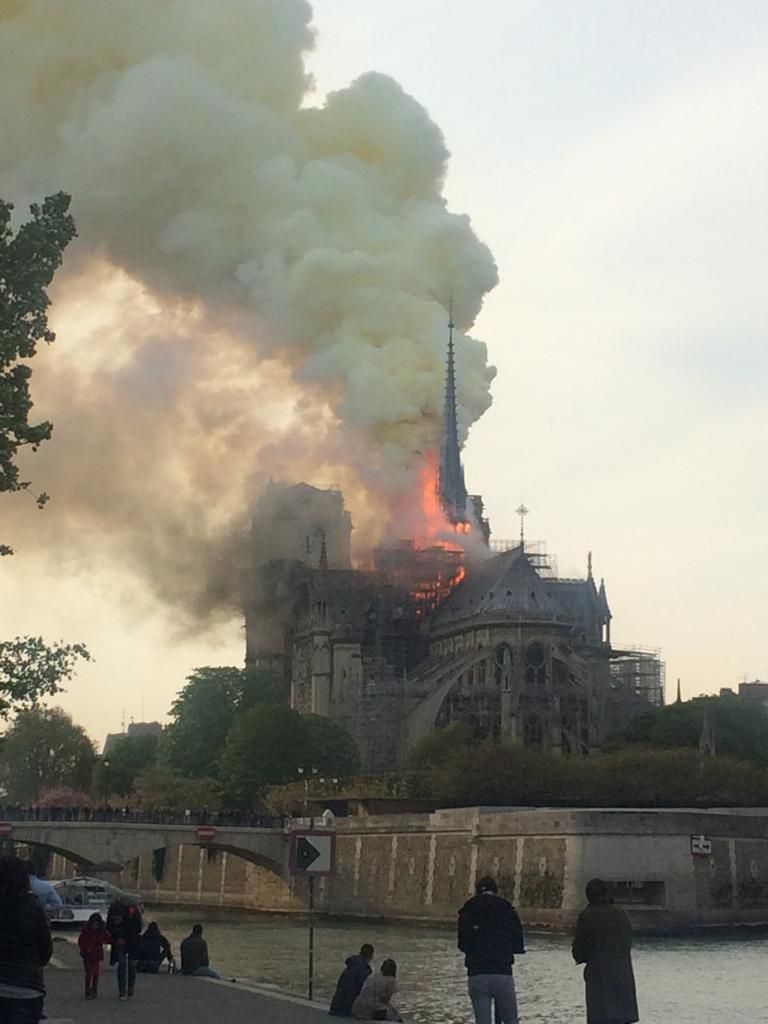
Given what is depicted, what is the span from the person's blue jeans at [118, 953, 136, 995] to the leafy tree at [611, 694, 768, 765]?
95632 millimetres

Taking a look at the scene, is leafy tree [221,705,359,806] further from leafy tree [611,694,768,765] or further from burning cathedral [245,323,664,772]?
leafy tree [611,694,768,765]

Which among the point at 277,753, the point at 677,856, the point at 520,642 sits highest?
the point at 520,642

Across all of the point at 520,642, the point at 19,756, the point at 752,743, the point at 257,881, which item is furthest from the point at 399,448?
the point at 19,756

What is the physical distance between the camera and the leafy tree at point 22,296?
30.7 metres

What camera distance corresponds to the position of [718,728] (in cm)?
12631

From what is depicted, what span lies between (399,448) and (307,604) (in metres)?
26.2

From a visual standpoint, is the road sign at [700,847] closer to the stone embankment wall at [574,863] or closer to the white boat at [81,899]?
the stone embankment wall at [574,863]

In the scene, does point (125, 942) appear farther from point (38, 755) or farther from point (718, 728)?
point (38, 755)

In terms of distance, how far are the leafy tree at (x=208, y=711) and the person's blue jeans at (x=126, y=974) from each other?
4118 inches

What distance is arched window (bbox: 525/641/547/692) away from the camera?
478 ft

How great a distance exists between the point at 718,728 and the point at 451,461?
43053 mm

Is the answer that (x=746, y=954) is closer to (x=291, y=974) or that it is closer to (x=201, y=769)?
(x=291, y=974)

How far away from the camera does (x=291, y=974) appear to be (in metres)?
52.6

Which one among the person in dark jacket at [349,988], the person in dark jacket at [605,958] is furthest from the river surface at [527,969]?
the person in dark jacket at [605,958]
